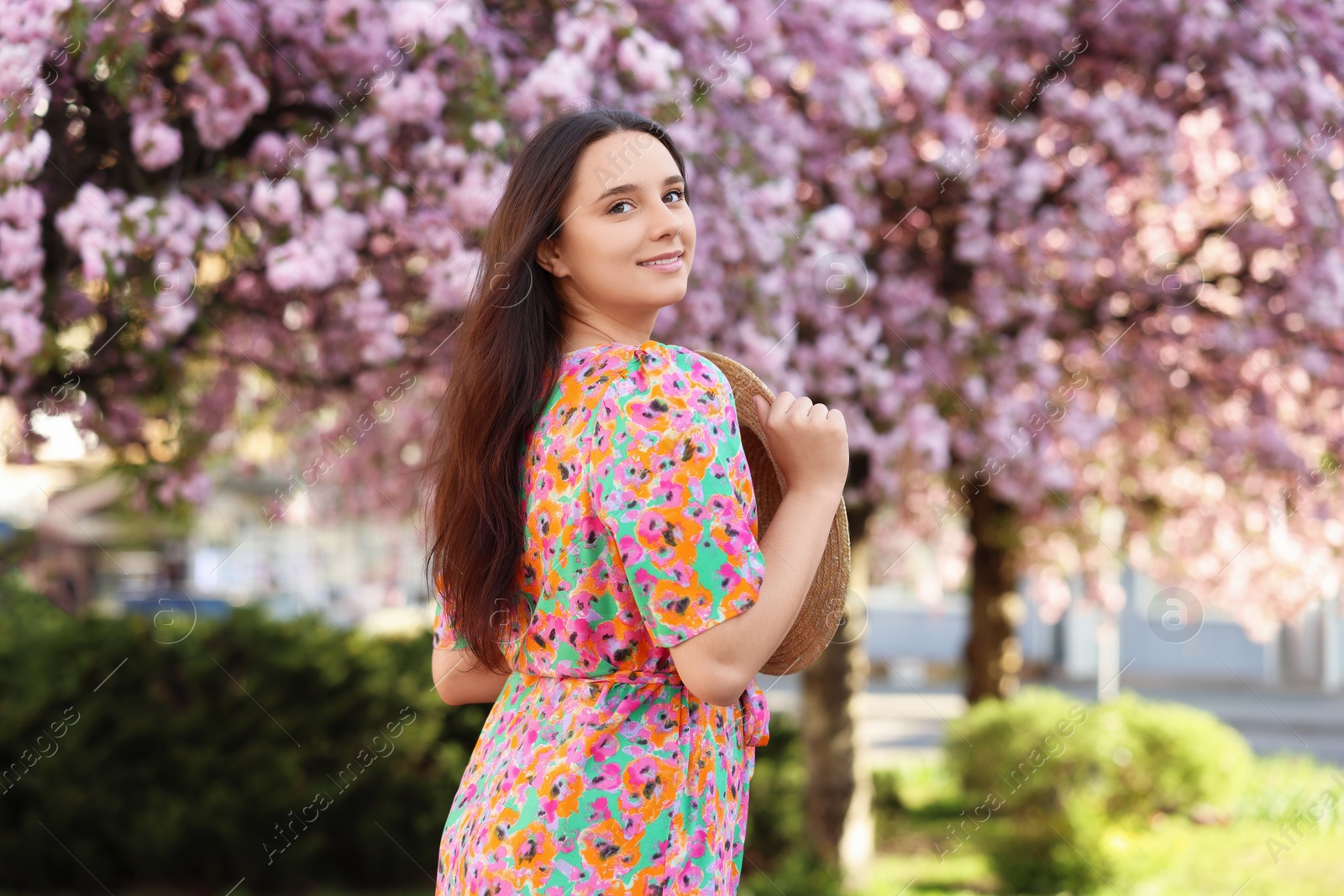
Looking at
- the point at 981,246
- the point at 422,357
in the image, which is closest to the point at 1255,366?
the point at 981,246

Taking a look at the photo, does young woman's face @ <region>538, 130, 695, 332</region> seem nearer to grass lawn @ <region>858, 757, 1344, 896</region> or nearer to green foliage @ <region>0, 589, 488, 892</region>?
green foliage @ <region>0, 589, 488, 892</region>

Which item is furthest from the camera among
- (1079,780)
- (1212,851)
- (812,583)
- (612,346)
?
(1212,851)

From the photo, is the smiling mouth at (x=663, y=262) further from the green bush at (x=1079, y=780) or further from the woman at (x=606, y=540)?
the green bush at (x=1079, y=780)

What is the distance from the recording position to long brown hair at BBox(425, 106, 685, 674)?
5.17ft

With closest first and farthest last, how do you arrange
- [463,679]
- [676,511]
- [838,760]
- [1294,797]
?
[676,511] < [463,679] < [838,760] < [1294,797]

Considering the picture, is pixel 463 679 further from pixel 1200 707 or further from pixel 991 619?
pixel 1200 707

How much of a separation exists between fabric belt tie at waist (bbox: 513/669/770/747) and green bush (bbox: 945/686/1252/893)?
15.2 ft

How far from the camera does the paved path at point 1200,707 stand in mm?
12383

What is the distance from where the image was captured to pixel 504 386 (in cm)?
156

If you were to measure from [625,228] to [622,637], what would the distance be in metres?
0.51

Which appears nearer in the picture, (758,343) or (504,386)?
(504,386)

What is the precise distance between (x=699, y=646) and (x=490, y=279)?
1.96ft

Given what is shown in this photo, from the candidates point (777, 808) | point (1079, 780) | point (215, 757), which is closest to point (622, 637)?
point (215, 757)

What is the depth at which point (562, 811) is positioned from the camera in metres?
1.45
